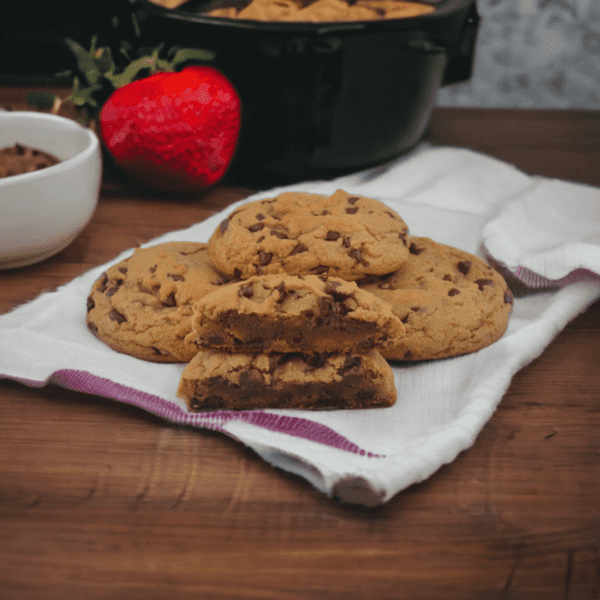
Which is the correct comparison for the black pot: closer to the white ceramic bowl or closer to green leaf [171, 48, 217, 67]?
green leaf [171, 48, 217, 67]

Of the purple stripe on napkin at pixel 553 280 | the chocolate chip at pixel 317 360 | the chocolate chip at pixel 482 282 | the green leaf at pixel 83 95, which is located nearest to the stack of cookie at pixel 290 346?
the chocolate chip at pixel 317 360

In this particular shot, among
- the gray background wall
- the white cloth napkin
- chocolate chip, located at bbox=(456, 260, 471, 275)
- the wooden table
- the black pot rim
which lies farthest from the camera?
the gray background wall

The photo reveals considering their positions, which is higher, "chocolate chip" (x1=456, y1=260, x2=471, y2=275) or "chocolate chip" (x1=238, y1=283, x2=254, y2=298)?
"chocolate chip" (x1=238, y1=283, x2=254, y2=298)

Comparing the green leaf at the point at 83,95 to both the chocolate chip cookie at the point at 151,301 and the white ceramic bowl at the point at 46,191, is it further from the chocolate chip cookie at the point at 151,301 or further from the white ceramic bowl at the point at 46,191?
the chocolate chip cookie at the point at 151,301

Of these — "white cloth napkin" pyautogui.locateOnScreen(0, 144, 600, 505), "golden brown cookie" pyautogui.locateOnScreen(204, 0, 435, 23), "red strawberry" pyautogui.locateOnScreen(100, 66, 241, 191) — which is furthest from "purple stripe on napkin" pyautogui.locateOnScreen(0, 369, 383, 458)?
"golden brown cookie" pyautogui.locateOnScreen(204, 0, 435, 23)

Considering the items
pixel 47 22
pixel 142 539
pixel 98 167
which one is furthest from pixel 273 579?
pixel 47 22

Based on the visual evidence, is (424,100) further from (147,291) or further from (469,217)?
(147,291)

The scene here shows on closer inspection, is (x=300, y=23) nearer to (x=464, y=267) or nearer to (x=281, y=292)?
(x=464, y=267)

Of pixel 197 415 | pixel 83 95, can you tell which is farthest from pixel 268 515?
pixel 83 95
